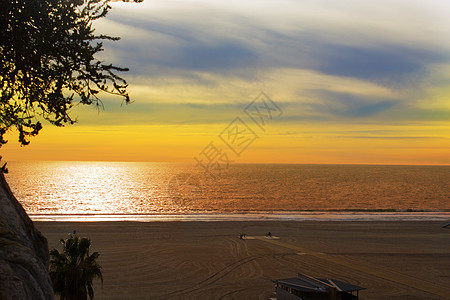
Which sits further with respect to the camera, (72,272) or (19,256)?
(72,272)

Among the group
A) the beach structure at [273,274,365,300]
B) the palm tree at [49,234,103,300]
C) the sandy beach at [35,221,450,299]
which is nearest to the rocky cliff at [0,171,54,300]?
the palm tree at [49,234,103,300]

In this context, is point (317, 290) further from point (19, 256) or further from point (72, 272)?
point (19, 256)

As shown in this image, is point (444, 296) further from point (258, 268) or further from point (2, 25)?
point (2, 25)

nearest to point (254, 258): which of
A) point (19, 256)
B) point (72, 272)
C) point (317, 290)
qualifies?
point (317, 290)

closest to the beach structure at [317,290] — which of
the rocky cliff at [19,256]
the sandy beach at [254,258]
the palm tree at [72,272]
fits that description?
the sandy beach at [254,258]

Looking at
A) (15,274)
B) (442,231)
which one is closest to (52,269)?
(15,274)

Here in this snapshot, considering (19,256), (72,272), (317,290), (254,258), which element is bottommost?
(254,258)

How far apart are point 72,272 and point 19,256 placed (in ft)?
37.2

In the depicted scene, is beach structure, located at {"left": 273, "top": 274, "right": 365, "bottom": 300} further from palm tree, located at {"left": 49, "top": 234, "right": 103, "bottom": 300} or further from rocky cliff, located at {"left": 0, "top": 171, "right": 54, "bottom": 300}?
rocky cliff, located at {"left": 0, "top": 171, "right": 54, "bottom": 300}

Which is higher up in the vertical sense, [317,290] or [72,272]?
[72,272]

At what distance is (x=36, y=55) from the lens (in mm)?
10094

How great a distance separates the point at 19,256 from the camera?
7.46 m

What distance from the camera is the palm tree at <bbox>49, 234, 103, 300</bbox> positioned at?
17719 mm

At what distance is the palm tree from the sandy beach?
17.5 ft
